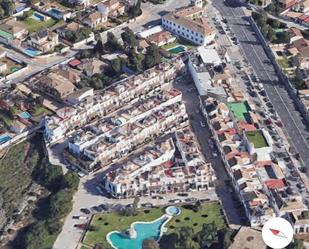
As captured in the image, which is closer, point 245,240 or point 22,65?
point 245,240

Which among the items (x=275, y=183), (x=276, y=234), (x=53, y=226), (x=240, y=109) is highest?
(x=276, y=234)

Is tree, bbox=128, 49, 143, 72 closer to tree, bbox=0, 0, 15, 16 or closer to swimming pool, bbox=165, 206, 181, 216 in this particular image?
tree, bbox=0, 0, 15, 16

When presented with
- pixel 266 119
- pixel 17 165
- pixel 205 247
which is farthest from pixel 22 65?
pixel 205 247

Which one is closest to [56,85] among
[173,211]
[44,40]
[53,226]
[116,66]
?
[116,66]

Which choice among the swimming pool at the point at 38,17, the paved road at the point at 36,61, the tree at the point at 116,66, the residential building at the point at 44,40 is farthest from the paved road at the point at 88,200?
the swimming pool at the point at 38,17

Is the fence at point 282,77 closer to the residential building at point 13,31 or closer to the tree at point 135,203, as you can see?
the tree at point 135,203

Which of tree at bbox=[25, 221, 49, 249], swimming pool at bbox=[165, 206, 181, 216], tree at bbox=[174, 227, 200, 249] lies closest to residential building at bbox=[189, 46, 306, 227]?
swimming pool at bbox=[165, 206, 181, 216]

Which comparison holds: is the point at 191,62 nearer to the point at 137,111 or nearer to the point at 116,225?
the point at 137,111

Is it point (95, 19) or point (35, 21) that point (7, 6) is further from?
point (95, 19)
